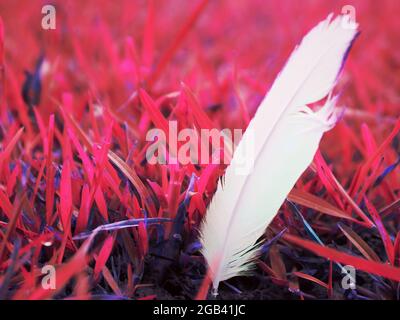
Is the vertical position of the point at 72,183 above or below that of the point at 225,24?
below

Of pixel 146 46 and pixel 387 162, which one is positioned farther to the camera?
pixel 146 46

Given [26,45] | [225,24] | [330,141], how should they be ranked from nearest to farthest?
[330,141], [26,45], [225,24]

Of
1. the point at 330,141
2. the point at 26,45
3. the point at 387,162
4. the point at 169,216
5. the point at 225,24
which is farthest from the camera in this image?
the point at 225,24

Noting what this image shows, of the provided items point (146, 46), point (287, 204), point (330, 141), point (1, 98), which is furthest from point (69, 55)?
point (287, 204)

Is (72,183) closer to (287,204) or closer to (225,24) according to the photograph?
(287,204)

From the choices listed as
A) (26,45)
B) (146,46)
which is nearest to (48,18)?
(26,45)

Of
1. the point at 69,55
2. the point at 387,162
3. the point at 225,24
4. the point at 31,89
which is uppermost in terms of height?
the point at 225,24

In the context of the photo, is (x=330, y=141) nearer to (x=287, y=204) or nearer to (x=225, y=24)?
(x=287, y=204)
